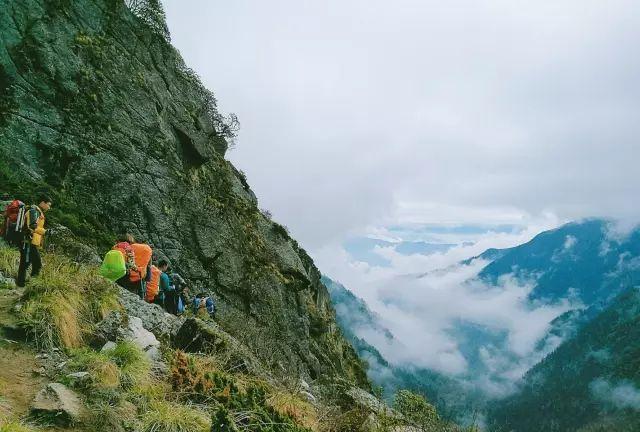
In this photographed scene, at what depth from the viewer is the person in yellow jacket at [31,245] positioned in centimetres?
1048

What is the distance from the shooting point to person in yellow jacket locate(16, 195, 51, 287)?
34.4 ft

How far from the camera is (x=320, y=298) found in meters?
44.2

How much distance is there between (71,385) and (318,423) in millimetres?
4097

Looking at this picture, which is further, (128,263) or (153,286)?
(153,286)

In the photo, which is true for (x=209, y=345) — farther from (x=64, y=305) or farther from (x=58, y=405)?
(x=58, y=405)

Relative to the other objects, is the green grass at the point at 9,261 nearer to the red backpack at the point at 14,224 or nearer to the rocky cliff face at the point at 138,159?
the red backpack at the point at 14,224

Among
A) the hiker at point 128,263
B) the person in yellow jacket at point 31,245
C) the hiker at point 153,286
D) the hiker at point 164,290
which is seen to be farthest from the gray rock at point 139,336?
the hiker at point 164,290

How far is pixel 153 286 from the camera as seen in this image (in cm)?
1559

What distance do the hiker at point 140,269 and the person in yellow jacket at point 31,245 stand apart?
391 cm

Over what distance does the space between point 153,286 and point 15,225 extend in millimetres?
5493

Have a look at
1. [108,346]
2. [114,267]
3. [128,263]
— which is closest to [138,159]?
[128,263]

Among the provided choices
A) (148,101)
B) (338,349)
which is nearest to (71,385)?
(148,101)

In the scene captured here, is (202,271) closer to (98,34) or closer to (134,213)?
(134,213)

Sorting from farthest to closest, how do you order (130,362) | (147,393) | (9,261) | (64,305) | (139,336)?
(9,261) < (139,336) < (64,305) < (130,362) < (147,393)
